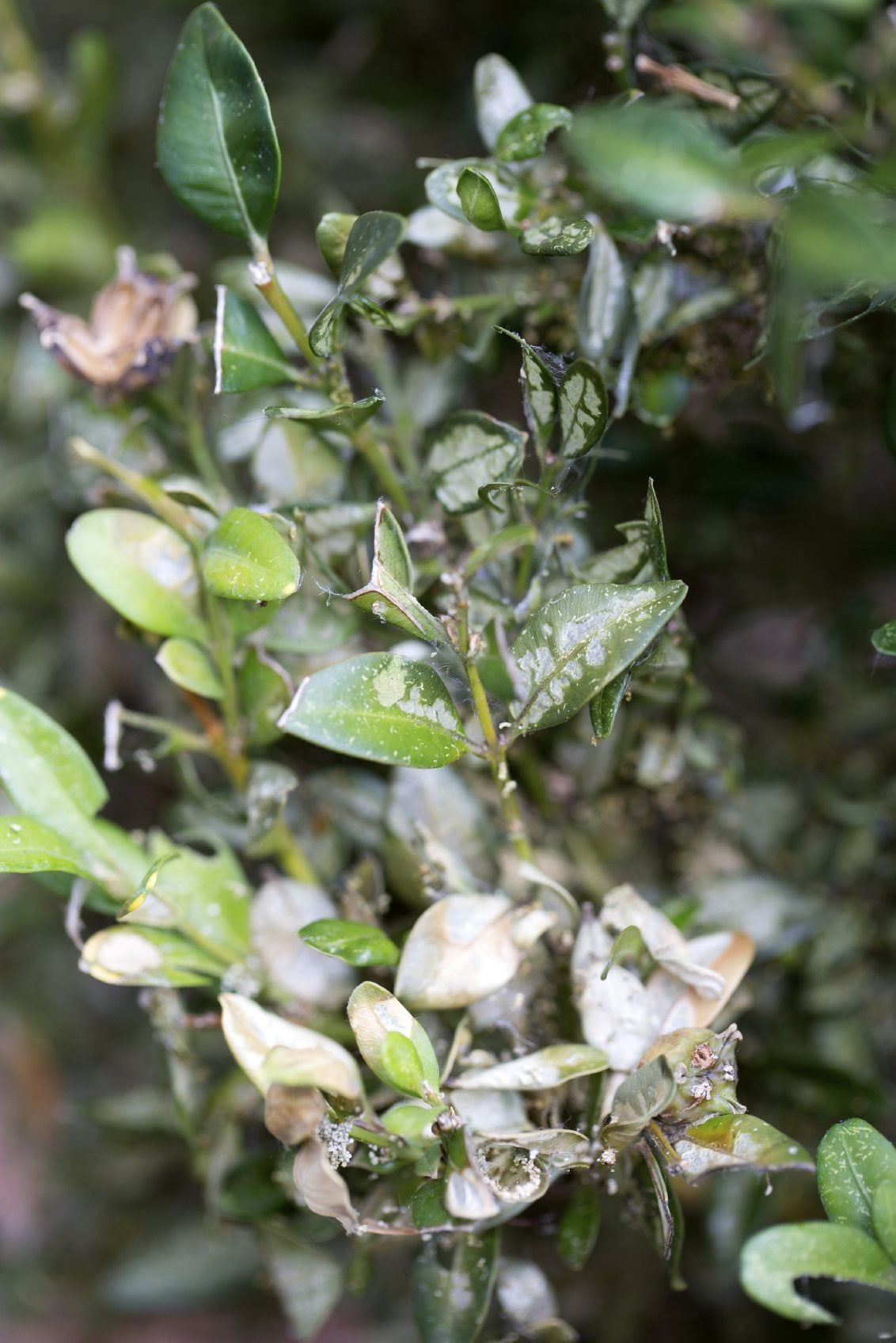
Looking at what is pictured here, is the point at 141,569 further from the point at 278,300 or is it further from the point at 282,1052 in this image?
the point at 282,1052

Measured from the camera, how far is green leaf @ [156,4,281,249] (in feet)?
1.67

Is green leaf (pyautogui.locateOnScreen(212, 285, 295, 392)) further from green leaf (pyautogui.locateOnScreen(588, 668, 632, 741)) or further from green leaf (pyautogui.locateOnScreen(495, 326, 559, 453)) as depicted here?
green leaf (pyautogui.locateOnScreen(588, 668, 632, 741))

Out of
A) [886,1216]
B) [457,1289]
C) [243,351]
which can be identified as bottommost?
[457,1289]

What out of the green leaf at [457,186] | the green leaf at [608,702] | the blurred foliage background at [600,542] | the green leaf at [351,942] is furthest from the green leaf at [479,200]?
the green leaf at [351,942]

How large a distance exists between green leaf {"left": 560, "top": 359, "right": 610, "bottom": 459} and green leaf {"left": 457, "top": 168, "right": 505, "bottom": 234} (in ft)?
0.25

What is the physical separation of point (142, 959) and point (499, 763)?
0.63 feet

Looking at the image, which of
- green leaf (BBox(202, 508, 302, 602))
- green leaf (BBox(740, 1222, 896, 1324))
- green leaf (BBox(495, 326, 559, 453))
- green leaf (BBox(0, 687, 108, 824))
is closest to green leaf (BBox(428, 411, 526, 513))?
green leaf (BBox(495, 326, 559, 453))

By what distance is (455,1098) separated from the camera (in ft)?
1.63

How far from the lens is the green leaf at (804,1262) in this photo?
401mm

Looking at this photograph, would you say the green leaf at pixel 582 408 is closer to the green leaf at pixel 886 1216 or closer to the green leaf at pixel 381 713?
the green leaf at pixel 381 713

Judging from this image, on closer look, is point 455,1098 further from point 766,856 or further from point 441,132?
point 441,132

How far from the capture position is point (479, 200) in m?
0.49

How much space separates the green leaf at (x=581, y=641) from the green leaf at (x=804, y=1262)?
0.69 feet

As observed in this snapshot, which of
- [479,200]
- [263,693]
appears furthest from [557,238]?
[263,693]
